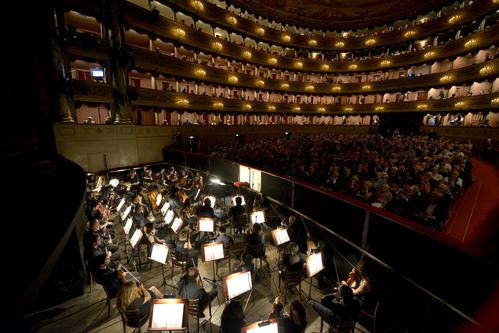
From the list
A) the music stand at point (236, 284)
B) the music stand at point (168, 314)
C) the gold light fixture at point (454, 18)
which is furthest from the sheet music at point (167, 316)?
the gold light fixture at point (454, 18)

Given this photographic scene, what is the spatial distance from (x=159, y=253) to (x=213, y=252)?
124 cm

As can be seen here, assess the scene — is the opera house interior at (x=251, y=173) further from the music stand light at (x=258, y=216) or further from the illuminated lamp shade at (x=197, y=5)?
the illuminated lamp shade at (x=197, y=5)

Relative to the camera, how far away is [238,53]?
26453 millimetres

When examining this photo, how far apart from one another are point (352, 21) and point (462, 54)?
16.0m

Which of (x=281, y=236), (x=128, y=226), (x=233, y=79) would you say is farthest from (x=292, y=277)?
(x=233, y=79)

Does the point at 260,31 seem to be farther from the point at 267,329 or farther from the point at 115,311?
the point at 267,329

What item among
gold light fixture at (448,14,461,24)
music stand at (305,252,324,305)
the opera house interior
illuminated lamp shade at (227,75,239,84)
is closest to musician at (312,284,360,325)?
the opera house interior

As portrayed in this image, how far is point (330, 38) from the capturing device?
112 feet

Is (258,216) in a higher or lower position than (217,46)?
lower

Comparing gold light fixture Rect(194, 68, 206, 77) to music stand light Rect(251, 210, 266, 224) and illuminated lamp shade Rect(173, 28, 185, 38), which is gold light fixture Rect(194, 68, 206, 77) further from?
music stand light Rect(251, 210, 266, 224)

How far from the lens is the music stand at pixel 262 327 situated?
11.1 feet

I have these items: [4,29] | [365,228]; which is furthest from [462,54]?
[4,29]

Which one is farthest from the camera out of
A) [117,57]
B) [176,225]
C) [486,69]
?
[486,69]

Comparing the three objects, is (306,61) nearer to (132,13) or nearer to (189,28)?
(189,28)
